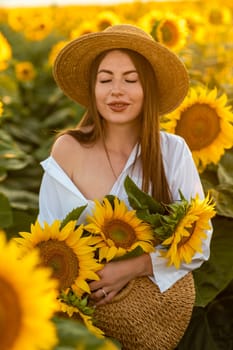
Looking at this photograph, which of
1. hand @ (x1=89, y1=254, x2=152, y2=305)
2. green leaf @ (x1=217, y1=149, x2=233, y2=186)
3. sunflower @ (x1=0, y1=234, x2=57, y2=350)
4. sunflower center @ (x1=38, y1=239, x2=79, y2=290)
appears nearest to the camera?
sunflower @ (x1=0, y1=234, x2=57, y2=350)

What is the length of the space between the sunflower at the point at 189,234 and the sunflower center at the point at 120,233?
88mm

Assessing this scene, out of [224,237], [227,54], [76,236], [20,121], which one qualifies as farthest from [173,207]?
[20,121]

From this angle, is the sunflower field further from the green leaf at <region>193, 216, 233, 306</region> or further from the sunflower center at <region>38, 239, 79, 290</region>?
the sunflower center at <region>38, 239, 79, 290</region>

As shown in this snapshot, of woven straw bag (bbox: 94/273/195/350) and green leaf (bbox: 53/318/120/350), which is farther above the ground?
green leaf (bbox: 53/318/120/350)

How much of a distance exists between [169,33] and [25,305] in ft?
8.39

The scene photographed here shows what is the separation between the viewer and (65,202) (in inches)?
91.4

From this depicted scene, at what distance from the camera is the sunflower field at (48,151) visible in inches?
48.6

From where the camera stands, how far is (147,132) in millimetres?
2398

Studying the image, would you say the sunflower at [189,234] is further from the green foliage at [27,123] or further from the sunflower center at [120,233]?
the green foliage at [27,123]

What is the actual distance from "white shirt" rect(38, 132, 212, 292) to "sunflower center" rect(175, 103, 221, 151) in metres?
0.46

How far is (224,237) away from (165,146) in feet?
1.81

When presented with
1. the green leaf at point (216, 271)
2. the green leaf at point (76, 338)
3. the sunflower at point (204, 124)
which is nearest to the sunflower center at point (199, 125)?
the sunflower at point (204, 124)

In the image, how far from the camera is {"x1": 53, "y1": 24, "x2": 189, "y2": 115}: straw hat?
2297 millimetres

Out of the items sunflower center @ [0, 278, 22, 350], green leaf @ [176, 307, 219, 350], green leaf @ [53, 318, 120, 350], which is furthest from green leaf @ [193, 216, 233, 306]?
sunflower center @ [0, 278, 22, 350]
